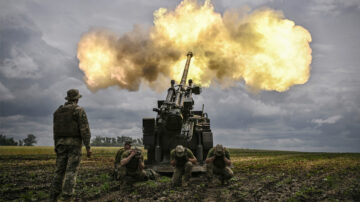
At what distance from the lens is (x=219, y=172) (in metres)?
9.52

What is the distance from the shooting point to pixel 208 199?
718 centimetres

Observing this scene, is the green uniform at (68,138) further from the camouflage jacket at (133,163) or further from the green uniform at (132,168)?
the camouflage jacket at (133,163)

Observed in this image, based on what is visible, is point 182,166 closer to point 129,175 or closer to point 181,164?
point 181,164

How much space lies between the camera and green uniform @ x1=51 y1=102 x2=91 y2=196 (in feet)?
21.9

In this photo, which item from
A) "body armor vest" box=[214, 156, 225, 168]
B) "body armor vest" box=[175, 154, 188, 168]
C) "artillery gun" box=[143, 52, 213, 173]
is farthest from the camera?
"artillery gun" box=[143, 52, 213, 173]

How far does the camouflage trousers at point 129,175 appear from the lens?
29.9 ft

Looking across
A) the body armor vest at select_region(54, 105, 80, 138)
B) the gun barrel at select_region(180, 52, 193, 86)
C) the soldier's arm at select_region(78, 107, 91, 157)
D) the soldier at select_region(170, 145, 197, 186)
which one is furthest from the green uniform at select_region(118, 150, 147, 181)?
the gun barrel at select_region(180, 52, 193, 86)

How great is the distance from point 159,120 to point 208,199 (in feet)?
20.5

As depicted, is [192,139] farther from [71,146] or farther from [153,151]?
[71,146]

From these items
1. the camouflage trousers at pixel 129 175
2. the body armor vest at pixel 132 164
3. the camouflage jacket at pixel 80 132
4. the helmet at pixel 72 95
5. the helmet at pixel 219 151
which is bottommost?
the camouflage trousers at pixel 129 175

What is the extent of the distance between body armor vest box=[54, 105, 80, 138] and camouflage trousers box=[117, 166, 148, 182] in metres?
2.79

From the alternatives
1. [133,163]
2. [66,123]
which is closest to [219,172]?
[133,163]

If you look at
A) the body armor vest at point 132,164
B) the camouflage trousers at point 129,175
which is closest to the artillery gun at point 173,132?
the camouflage trousers at point 129,175

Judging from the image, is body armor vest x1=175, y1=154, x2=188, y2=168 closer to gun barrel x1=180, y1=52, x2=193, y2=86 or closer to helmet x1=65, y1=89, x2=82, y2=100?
helmet x1=65, y1=89, x2=82, y2=100
